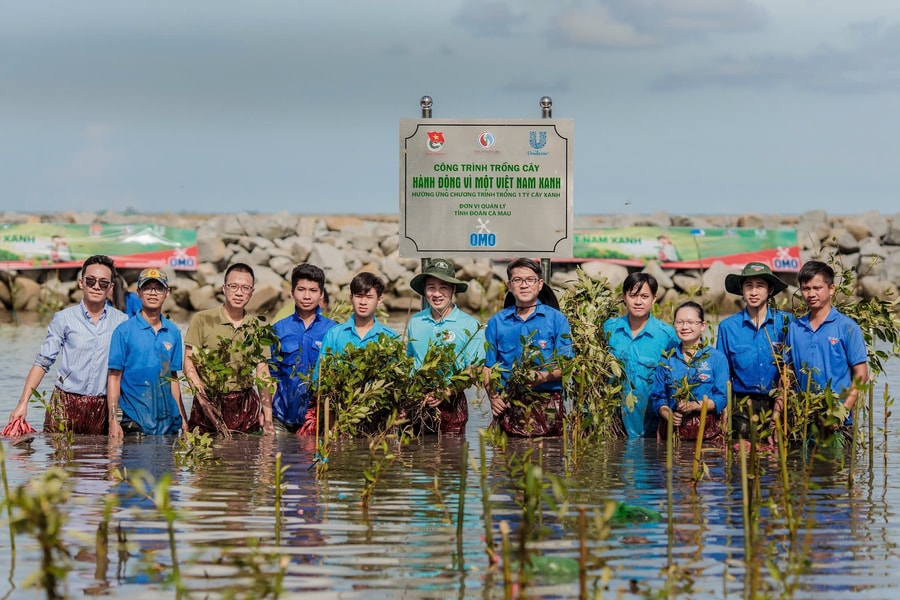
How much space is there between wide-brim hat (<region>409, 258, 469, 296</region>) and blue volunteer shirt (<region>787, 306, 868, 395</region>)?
266cm

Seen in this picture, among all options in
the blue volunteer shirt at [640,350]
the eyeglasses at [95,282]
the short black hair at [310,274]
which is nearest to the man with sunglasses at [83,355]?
the eyeglasses at [95,282]

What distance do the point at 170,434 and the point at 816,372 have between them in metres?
4.94

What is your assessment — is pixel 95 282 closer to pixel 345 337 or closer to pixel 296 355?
pixel 296 355

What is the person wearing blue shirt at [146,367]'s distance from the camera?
9.94 meters

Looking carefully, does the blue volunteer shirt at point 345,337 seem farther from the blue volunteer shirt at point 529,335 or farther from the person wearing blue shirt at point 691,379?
the person wearing blue shirt at point 691,379

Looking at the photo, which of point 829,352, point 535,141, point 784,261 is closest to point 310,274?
point 535,141

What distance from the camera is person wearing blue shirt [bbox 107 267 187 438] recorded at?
994 cm

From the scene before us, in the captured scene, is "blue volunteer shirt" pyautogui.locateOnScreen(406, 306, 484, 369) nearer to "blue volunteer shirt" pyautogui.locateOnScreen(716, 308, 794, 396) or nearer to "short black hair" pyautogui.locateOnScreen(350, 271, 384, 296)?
"short black hair" pyautogui.locateOnScreen(350, 271, 384, 296)

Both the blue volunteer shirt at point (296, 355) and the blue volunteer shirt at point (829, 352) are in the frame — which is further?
the blue volunteer shirt at point (296, 355)

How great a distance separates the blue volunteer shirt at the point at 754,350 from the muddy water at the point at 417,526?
1.95ft

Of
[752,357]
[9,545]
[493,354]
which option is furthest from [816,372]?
[9,545]

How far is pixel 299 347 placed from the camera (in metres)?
10.6

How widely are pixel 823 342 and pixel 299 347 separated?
13.1 ft

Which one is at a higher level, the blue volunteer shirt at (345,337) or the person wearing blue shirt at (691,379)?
the blue volunteer shirt at (345,337)
